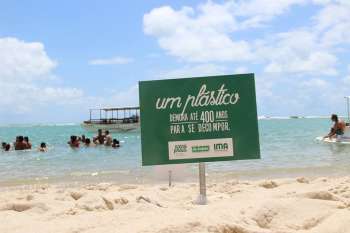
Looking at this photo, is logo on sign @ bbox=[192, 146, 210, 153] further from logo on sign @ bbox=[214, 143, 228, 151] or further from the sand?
the sand

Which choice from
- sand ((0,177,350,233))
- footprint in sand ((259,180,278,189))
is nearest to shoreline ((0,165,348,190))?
footprint in sand ((259,180,278,189))

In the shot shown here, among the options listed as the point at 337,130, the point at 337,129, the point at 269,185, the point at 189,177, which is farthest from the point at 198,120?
the point at 337,129

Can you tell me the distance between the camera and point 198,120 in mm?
4730

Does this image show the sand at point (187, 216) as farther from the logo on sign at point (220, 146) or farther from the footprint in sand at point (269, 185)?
the footprint in sand at point (269, 185)

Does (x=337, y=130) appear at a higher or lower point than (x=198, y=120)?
higher

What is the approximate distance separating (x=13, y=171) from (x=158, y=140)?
1009cm

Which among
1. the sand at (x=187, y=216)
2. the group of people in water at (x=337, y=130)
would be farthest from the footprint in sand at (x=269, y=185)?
the group of people in water at (x=337, y=130)

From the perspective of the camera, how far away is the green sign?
4703 millimetres

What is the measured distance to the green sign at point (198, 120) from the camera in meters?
4.70

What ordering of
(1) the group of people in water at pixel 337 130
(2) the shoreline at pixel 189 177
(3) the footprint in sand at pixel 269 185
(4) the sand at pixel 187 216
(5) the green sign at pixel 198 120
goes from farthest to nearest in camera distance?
(1) the group of people in water at pixel 337 130 → (2) the shoreline at pixel 189 177 → (3) the footprint in sand at pixel 269 185 → (5) the green sign at pixel 198 120 → (4) the sand at pixel 187 216

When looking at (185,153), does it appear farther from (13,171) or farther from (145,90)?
(13,171)

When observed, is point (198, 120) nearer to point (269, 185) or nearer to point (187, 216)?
point (187, 216)

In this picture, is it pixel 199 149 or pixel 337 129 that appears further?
pixel 337 129

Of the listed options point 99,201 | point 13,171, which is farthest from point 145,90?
point 13,171
